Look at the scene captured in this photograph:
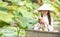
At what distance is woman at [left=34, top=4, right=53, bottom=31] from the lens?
4.47 ft

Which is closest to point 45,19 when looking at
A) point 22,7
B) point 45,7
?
point 45,7

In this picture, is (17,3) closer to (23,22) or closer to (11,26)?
(11,26)

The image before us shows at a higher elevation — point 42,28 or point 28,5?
point 28,5

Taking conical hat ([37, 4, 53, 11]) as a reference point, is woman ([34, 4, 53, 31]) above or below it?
below

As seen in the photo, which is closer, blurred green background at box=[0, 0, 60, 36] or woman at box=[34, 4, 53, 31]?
blurred green background at box=[0, 0, 60, 36]

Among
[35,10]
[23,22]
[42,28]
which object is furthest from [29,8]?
[23,22]

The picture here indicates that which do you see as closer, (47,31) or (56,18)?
(47,31)

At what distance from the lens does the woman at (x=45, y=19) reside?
53.7 inches

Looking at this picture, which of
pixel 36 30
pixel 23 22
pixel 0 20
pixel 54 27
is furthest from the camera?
pixel 54 27

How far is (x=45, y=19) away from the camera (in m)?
1.43

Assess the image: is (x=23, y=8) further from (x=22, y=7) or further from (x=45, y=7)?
(x=45, y=7)

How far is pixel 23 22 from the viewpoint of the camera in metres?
0.79

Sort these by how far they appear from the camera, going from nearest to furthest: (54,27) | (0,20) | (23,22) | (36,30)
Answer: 1. (23,22)
2. (0,20)
3. (36,30)
4. (54,27)

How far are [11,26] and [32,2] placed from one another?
1.40ft
